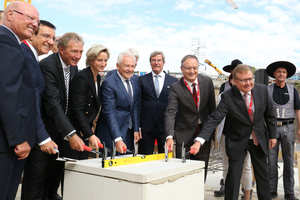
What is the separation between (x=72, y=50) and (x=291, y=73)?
3.29 m

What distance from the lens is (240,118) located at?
3061 mm

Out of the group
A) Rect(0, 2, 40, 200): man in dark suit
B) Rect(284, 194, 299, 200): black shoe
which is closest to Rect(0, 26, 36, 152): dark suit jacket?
Rect(0, 2, 40, 200): man in dark suit

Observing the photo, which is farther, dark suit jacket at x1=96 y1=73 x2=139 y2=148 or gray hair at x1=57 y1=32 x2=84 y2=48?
dark suit jacket at x1=96 y1=73 x2=139 y2=148

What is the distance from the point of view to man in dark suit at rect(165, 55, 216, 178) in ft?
10.6

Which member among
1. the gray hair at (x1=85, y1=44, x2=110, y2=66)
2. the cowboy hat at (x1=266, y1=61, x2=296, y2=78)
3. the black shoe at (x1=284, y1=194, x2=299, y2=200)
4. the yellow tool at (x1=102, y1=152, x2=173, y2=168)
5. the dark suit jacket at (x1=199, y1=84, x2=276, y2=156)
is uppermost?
the cowboy hat at (x1=266, y1=61, x2=296, y2=78)

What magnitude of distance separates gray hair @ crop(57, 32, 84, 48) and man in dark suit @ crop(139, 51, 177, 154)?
45.3 inches

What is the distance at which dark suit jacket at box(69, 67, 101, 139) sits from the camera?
105 inches

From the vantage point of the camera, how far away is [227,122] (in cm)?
323

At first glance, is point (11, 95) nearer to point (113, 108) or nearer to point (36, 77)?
point (36, 77)

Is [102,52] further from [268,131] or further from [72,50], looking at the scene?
[268,131]

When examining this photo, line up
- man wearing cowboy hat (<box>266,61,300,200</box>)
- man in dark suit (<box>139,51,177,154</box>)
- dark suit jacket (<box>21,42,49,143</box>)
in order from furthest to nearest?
man wearing cowboy hat (<box>266,61,300,200</box>), man in dark suit (<box>139,51,177,154</box>), dark suit jacket (<box>21,42,49,143</box>)

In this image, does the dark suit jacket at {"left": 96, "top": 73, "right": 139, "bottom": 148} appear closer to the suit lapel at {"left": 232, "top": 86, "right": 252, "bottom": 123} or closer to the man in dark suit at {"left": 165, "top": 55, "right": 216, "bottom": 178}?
the man in dark suit at {"left": 165, "top": 55, "right": 216, "bottom": 178}

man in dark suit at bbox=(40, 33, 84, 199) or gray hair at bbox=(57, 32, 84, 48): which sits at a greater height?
gray hair at bbox=(57, 32, 84, 48)

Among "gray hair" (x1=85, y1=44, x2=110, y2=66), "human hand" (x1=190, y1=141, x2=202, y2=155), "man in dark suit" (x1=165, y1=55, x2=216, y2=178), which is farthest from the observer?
"man in dark suit" (x1=165, y1=55, x2=216, y2=178)
